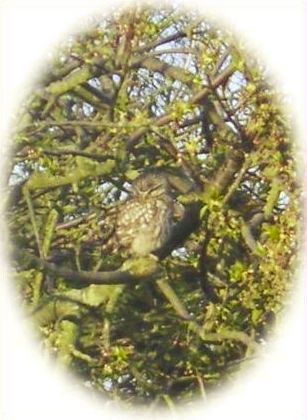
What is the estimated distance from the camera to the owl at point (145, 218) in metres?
2.46

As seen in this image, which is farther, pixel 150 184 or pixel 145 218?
pixel 145 218

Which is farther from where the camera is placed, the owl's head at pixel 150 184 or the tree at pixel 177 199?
the owl's head at pixel 150 184

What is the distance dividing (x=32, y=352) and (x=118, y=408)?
0.21 meters

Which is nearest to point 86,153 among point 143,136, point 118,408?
point 143,136

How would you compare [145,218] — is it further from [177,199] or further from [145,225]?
[177,199]

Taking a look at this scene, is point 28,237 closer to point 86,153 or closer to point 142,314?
point 86,153

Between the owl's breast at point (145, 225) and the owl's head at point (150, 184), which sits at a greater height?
the owl's head at point (150, 184)

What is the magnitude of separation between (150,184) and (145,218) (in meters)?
0.15

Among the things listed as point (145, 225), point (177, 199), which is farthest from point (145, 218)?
point (177, 199)

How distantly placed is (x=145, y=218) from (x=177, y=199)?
5.4 inches

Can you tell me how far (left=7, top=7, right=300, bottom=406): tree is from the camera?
2250 millimetres

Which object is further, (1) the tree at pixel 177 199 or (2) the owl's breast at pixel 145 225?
(2) the owl's breast at pixel 145 225

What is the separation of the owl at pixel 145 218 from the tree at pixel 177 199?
0.03 meters

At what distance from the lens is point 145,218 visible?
2.59m
